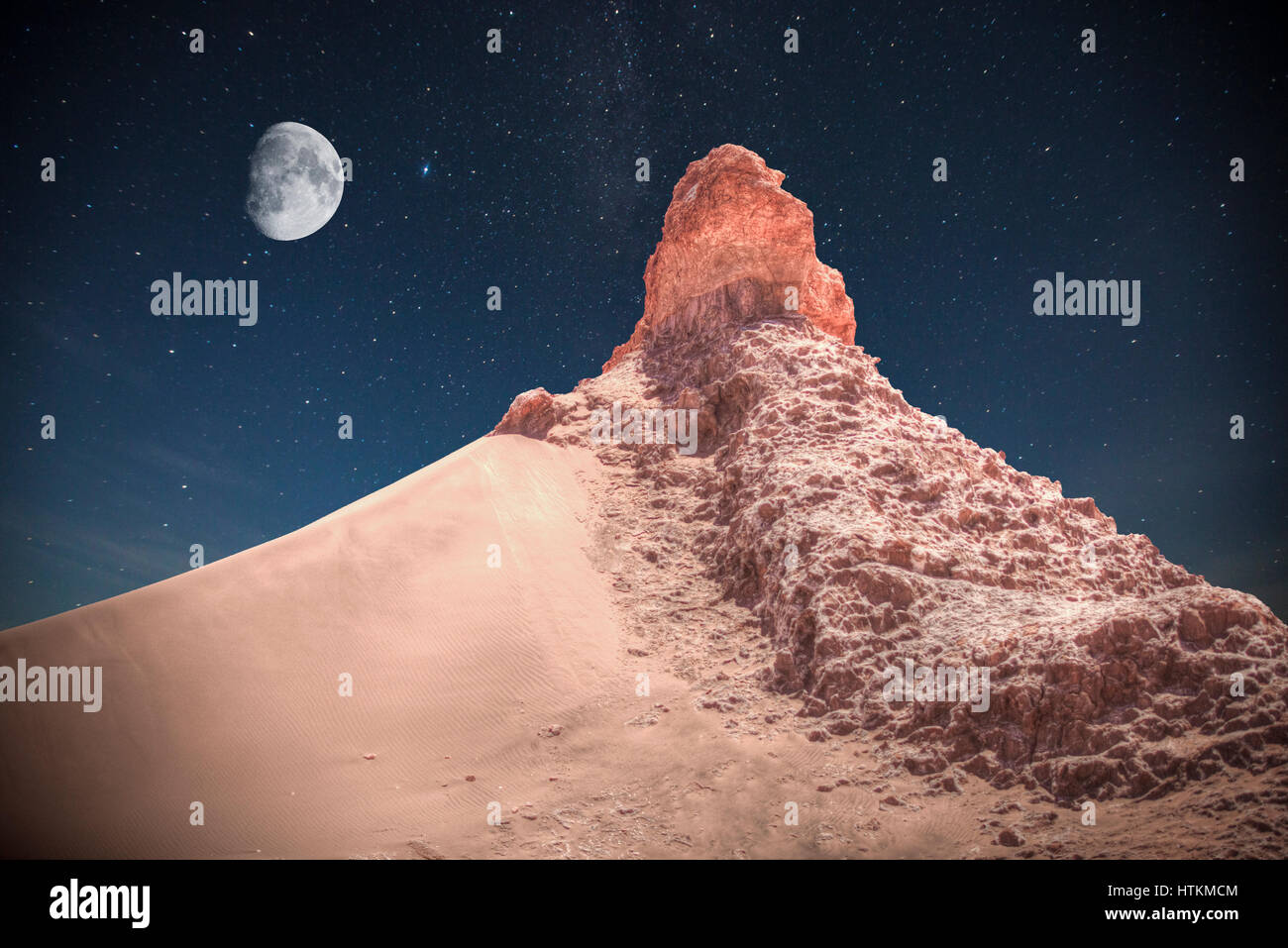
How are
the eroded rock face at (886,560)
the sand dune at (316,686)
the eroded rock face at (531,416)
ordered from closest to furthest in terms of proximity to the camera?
the eroded rock face at (886,560) < the sand dune at (316,686) < the eroded rock face at (531,416)

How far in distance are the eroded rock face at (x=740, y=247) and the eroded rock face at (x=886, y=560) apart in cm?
8

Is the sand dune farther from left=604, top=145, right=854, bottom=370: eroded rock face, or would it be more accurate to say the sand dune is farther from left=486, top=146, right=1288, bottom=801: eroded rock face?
left=604, top=145, right=854, bottom=370: eroded rock face

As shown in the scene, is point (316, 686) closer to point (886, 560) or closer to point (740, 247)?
point (886, 560)

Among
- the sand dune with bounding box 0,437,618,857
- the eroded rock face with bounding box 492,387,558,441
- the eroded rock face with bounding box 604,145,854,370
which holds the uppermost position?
the eroded rock face with bounding box 604,145,854,370

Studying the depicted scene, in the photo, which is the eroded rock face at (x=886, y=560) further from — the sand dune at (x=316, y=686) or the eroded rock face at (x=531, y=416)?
the sand dune at (x=316, y=686)

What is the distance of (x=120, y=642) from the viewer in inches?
480

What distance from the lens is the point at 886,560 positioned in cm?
1261

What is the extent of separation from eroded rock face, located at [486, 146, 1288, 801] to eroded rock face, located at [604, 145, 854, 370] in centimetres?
8

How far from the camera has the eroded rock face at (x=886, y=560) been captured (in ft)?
27.7

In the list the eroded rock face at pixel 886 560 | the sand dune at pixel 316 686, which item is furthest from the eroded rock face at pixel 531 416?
the sand dune at pixel 316 686

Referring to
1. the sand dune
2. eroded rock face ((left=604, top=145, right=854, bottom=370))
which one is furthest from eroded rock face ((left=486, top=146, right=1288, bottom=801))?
the sand dune

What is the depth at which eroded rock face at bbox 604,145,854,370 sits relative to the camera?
21609 mm
